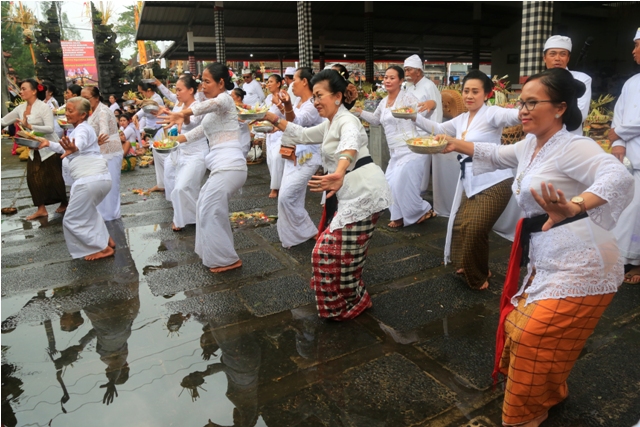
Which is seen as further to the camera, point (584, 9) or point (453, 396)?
point (584, 9)

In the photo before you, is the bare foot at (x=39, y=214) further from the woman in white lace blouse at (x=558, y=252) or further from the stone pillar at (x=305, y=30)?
the stone pillar at (x=305, y=30)

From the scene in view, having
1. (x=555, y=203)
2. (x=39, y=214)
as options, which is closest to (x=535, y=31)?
(x=555, y=203)

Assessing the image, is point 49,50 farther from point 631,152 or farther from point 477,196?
point 631,152

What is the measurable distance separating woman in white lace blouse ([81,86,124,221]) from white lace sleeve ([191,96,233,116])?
2.53 meters

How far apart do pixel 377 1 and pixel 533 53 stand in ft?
36.2

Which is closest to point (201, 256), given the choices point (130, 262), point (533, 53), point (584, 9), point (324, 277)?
point (130, 262)

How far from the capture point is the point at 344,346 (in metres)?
3.31

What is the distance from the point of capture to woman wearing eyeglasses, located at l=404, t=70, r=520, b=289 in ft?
13.2

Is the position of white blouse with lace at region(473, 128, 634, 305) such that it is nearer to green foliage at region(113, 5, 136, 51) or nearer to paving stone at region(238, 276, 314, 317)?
paving stone at region(238, 276, 314, 317)

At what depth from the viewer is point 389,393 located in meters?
2.75

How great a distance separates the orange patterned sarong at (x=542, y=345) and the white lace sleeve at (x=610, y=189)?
379 millimetres

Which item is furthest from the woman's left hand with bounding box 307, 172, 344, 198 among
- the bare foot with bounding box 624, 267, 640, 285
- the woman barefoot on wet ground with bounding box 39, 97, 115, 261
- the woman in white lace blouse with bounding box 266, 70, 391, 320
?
the woman barefoot on wet ground with bounding box 39, 97, 115, 261

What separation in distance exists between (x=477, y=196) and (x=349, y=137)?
1452 mm

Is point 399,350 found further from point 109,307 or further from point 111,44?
point 111,44
